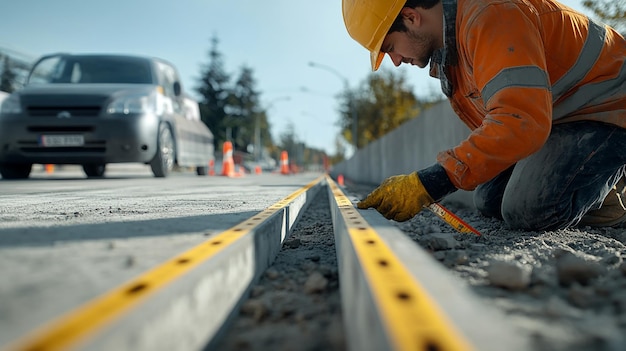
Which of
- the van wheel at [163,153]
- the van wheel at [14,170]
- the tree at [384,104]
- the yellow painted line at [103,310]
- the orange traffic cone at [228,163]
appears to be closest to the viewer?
the yellow painted line at [103,310]

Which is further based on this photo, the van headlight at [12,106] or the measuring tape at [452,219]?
the van headlight at [12,106]

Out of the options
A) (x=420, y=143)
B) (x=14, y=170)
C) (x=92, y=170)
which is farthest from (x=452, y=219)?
A: (x=92, y=170)

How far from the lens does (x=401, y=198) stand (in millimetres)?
2615

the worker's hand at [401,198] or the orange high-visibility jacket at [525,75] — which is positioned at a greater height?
the orange high-visibility jacket at [525,75]

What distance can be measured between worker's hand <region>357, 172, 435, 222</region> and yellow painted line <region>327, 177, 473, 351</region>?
114cm

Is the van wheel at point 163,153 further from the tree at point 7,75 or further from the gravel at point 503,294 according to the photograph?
the tree at point 7,75

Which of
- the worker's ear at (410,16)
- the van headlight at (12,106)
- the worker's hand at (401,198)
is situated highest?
the van headlight at (12,106)

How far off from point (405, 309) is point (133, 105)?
7.42 m

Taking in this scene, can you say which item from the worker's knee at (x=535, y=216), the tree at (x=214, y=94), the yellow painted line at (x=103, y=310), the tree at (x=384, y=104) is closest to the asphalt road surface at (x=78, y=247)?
the yellow painted line at (x=103, y=310)

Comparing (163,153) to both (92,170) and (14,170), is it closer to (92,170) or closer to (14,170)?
(14,170)

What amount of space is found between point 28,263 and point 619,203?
3623 millimetres

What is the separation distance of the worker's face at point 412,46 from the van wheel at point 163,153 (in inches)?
Result: 232

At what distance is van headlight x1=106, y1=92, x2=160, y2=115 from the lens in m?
7.30

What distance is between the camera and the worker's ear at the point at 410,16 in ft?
9.12
